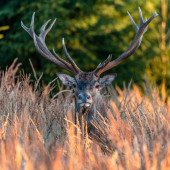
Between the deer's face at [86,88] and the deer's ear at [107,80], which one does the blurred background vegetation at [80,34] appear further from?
the deer's face at [86,88]

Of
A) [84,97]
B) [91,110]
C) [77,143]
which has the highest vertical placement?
[84,97]

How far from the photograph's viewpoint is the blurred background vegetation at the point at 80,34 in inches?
440

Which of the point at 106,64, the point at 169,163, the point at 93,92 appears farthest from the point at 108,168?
the point at 106,64

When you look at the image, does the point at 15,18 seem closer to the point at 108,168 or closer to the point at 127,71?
the point at 127,71

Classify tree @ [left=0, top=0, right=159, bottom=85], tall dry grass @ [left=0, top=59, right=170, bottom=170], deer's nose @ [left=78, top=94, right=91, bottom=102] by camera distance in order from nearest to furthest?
tall dry grass @ [left=0, top=59, right=170, bottom=170], deer's nose @ [left=78, top=94, right=91, bottom=102], tree @ [left=0, top=0, right=159, bottom=85]

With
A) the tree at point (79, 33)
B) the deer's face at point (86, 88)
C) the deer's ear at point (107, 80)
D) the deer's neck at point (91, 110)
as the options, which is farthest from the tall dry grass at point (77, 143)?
the tree at point (79, 33)

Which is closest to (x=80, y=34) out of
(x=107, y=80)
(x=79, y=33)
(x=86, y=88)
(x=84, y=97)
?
(x=79, y=33)

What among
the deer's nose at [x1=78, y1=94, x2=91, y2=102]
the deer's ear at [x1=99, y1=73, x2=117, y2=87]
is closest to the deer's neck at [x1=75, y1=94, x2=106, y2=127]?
the deer's nose at [x1=78, y1=94, x2=91, y2=102]

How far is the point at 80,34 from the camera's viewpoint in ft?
40.0

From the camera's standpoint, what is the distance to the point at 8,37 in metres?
11.6

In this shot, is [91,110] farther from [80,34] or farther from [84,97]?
[80,34]

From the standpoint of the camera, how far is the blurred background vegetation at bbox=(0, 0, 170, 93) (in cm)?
1118

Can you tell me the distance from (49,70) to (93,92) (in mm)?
7169

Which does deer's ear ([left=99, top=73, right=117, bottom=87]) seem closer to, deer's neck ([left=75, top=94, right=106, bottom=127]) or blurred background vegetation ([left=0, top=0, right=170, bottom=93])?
deer's neck ([left=75, top=94, right=106, bottom=127])
